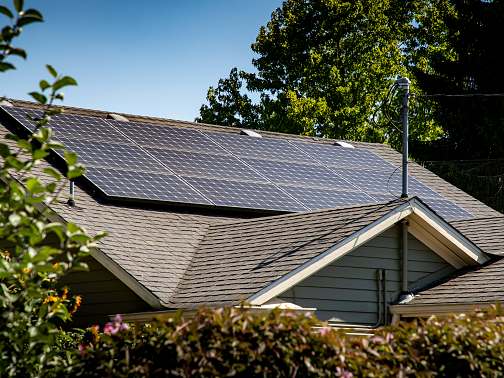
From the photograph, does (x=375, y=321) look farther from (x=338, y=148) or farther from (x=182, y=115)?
(x=182, y=115)

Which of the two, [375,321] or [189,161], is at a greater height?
[189,161]

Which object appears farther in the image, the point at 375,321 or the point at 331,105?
the point at 331,105

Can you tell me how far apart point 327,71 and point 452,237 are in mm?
30083

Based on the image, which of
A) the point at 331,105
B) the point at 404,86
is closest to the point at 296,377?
the point at 404,86

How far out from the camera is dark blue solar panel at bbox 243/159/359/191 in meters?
21.8

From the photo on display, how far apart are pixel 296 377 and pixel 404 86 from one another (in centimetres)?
1045

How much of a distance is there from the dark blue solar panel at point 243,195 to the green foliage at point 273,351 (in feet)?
37.2

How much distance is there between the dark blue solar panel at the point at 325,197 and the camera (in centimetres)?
2098

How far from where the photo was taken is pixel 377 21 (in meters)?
47.8

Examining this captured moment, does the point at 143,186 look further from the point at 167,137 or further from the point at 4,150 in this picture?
the point at 4,150

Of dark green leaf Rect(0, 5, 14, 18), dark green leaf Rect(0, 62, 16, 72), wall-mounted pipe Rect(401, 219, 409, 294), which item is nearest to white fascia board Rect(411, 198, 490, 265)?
wall-mounted pipe Rect(401, 219, 409, 294)

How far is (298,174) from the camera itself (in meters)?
22.2

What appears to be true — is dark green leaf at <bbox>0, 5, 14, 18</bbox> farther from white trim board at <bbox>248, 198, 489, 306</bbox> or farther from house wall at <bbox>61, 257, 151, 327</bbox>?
house wall at <bbox>61, 257, 151, 327</bbox>

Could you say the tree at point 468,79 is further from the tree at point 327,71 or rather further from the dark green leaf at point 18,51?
the dark green leaf at point 18,51
